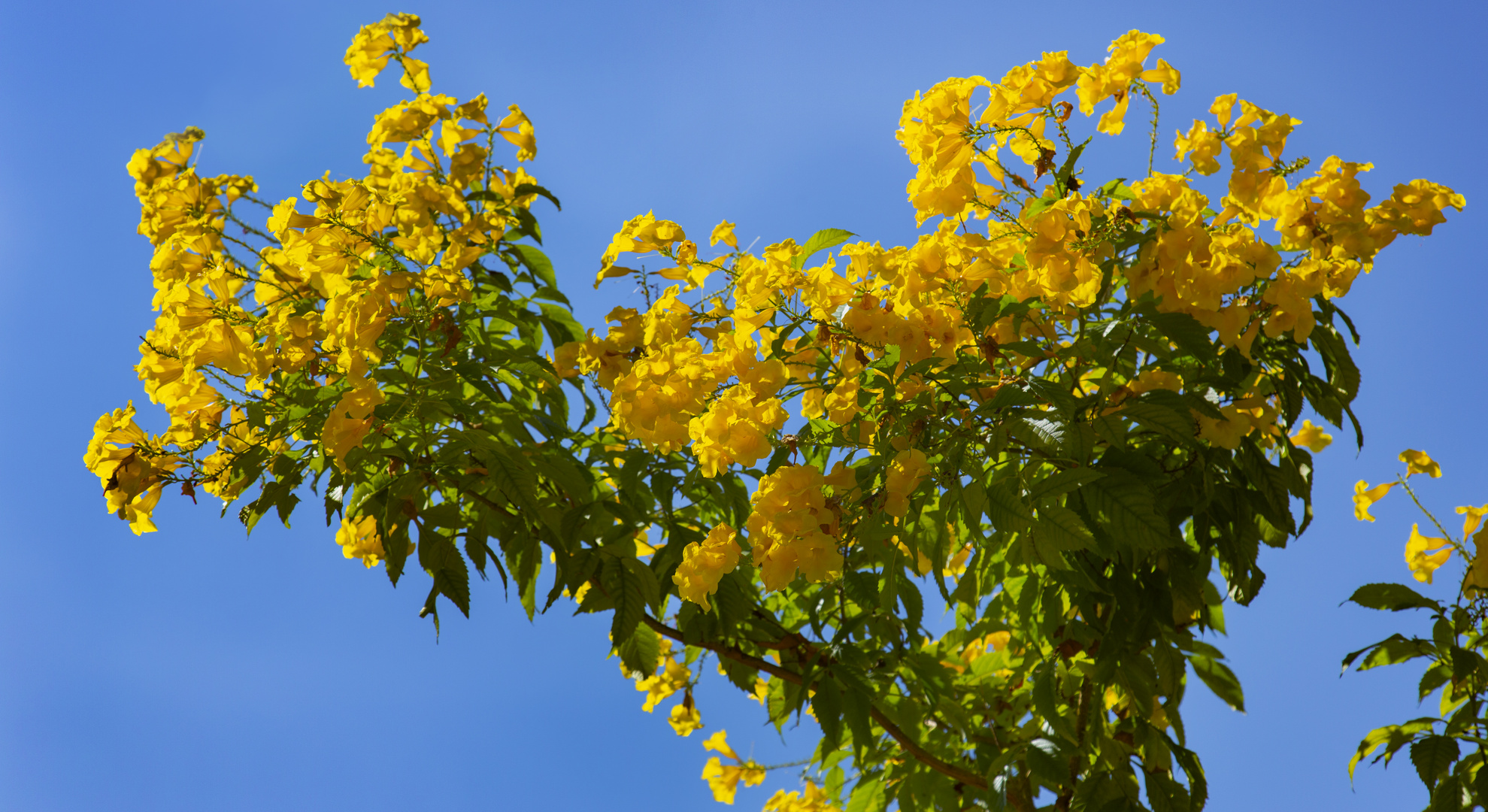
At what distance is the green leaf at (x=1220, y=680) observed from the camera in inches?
101

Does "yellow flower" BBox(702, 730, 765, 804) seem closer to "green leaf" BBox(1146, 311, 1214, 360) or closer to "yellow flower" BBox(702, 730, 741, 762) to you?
A: "yellow flower" BBox(702, 730, 741, 762)

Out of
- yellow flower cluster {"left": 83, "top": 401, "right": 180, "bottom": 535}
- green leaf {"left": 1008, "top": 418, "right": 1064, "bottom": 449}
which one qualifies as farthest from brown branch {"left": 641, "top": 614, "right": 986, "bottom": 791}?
yellow flower cluster {"left": 83, "top": 401, "right": 180, "bottom": 535}

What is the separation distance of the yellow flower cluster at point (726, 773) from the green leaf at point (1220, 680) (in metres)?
1.78

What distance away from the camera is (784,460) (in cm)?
187

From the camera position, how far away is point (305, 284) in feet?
7.93

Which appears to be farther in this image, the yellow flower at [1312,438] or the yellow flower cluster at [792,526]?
the yellow flower at [1312,438]

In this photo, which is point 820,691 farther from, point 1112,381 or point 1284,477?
point 1284,477

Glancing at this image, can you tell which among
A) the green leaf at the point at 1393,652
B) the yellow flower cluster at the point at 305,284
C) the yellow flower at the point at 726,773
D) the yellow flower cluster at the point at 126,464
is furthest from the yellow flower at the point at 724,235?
the yellow flower at the point at 726,773

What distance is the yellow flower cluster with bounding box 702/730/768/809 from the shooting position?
→ 3791mm

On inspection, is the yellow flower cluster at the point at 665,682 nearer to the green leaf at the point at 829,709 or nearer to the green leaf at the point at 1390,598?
the green leaf at the point at 829,709

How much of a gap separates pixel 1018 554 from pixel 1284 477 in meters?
0.65

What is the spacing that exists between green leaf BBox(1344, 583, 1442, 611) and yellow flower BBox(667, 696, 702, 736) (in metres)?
2.11

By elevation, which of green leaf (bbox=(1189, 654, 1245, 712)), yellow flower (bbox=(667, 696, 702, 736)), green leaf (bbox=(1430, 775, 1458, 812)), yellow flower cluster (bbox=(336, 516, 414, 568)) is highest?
yellow flower cluster (bbox=(336, 516, 414, 568))

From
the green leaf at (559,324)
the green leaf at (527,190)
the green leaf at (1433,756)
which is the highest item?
the green leaf at (527,190)
